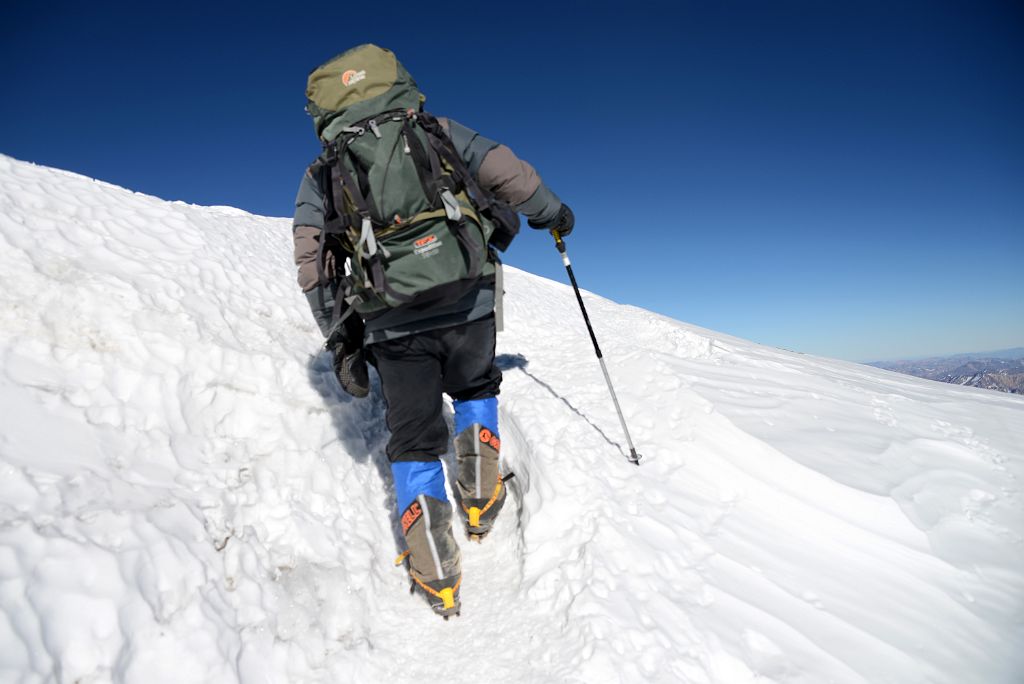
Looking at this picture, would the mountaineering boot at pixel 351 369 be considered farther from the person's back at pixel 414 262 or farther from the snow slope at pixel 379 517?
the snow slope at pixel 379 517

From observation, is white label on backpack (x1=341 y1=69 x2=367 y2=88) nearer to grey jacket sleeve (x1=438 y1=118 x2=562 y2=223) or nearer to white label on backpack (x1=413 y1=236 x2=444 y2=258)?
grey jacket sleeve (x1=438 y1=118 x2=562 y2=223)

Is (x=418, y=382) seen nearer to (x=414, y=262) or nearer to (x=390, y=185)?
(x=414, y=262)

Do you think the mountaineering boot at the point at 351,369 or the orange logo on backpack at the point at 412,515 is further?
the mountaineering boot at the point at 351,369

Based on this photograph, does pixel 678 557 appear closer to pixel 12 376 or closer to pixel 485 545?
pixel 485 545

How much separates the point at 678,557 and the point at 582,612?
2.63ft

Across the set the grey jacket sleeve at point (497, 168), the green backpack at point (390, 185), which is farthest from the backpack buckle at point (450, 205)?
the grey jacket sleeve at point (497, 168)

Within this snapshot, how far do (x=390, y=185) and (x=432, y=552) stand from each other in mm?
2353

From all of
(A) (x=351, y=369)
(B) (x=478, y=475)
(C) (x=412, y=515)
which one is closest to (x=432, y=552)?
(C) (x=412, y=515)

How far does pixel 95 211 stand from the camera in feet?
14.6

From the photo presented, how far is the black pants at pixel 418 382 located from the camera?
3.14 metres

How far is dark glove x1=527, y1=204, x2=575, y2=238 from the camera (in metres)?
3.82

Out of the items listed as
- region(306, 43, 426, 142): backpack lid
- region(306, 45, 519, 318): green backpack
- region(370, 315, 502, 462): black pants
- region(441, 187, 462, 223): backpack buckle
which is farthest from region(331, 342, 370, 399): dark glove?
region(306, 43, 426, 142): backpack lid

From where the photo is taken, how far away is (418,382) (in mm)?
3178

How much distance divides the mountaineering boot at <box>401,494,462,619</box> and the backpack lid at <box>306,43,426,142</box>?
245cm
